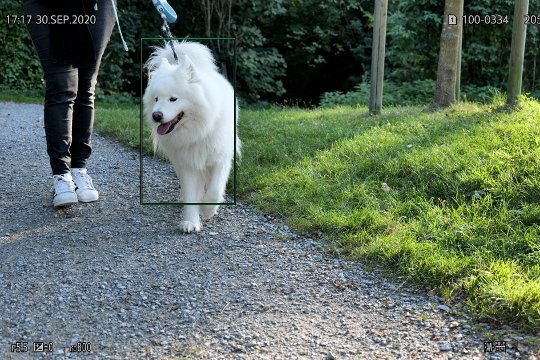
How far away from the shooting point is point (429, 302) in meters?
2.95

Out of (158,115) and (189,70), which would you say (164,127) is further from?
(189,70)

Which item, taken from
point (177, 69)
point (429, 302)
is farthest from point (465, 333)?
point (177, 69)

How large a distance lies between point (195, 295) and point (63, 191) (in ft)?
4.65

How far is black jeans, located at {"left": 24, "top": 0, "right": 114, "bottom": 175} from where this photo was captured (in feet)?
12.4

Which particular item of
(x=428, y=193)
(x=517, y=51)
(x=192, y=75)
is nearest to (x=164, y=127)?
(x=192, y=75)

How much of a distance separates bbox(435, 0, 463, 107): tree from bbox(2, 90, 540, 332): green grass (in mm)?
267

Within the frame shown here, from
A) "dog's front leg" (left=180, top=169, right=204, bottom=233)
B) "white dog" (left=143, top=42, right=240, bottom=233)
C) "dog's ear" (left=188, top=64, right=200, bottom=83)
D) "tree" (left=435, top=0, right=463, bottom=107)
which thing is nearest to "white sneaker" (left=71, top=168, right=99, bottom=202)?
"white dog" (left=143, top=42, right=240, bottom=233)

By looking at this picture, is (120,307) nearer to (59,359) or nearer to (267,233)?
(59,359)

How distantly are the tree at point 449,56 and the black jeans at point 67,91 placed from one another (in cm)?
371

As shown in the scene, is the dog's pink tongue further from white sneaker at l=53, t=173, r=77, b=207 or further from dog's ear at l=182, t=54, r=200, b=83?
white sneaker at l=53, t=173, r=77, b=207

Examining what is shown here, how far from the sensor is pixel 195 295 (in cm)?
297

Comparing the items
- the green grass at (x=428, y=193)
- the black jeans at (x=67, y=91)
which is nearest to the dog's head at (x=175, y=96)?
the black jeans at (x=67, y=91)

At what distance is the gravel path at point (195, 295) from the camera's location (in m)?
2.52

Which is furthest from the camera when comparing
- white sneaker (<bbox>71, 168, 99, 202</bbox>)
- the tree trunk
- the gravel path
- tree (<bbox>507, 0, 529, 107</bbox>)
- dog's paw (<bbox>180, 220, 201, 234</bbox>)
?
the tree trunk
